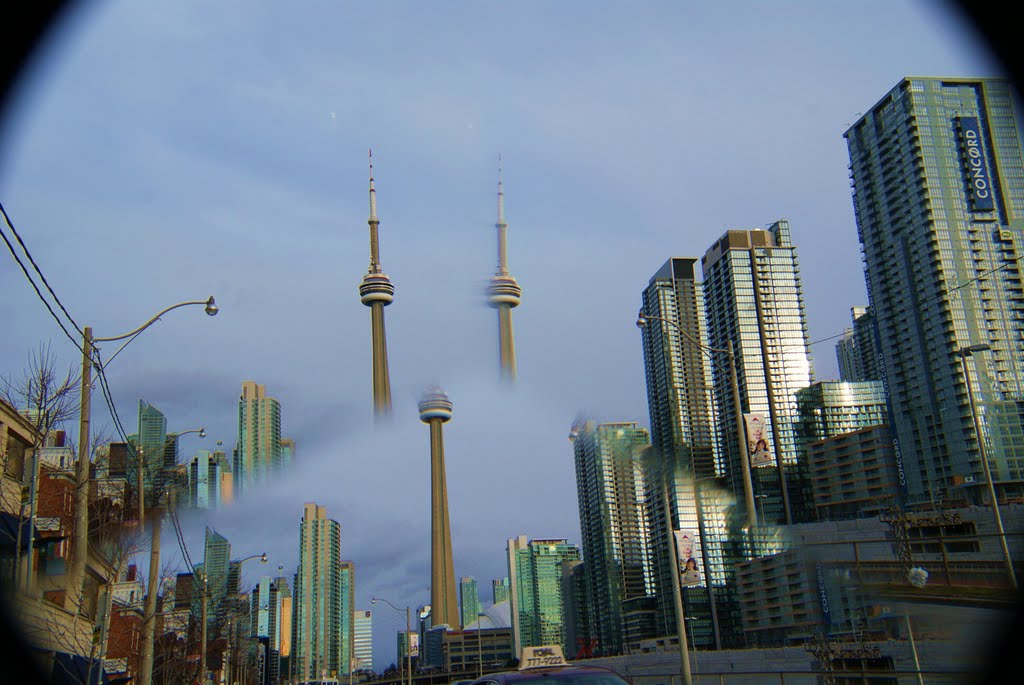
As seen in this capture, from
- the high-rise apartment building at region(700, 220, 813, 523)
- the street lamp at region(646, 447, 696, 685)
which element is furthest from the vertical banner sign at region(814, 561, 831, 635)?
the high-rise apartment building at region(700, 220, 813, 523)

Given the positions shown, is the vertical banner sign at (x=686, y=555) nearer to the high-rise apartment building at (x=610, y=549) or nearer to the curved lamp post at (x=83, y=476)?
the curved lamp post at (x=83, y=476)

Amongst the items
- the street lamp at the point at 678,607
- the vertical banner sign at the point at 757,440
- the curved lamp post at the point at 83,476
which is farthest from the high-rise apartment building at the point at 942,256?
the curved lamp post at the point at 83,476

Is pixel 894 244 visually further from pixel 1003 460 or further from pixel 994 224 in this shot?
pixel 1003 460

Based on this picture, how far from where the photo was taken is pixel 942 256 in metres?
150

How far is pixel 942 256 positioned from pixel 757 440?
481 feet

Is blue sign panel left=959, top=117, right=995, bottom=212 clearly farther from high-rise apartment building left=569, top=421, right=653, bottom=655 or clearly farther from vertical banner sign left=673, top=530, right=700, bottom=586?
vertical banner sign left=673, top=530, right=700, bottom=586

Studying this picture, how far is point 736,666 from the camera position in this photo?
40.0m

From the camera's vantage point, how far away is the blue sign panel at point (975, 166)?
153 meters

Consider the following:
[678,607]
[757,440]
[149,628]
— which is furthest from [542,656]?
[149,628]

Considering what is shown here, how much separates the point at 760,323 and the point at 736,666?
13947 cm

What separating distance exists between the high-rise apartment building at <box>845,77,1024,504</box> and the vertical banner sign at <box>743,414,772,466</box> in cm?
13030

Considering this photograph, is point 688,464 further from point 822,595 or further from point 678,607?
point 822,595

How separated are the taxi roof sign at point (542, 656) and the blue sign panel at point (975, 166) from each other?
6467 inches

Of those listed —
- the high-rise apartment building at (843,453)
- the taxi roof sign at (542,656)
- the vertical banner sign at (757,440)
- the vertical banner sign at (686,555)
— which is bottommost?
the taxi roof sign at (542,656)
